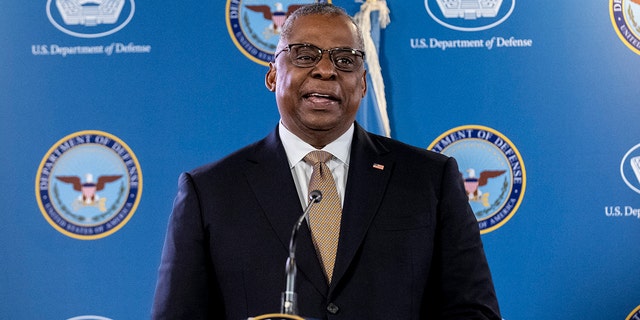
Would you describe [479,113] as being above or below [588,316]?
above

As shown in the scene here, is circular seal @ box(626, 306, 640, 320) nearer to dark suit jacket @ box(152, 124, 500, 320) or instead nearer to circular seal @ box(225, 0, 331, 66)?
dark suit jacket @ box(152, 124, 500, 320)

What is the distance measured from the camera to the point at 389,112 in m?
2.66

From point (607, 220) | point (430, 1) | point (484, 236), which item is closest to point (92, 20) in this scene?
point (430, 1)

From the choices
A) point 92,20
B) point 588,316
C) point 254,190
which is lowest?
point 588,316

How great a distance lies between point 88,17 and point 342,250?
153 centimetres

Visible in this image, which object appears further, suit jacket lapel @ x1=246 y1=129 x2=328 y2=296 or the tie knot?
the tie knot

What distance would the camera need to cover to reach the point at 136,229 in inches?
106

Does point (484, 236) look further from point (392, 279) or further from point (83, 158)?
point (83, 158)

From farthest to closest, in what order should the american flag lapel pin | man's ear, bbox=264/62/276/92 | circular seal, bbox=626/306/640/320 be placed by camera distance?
circular seal, bbox=626/306/640/320 → man's ear, bbox=264/62/276/92 → the american flag lapel pin

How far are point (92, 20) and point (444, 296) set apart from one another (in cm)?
165

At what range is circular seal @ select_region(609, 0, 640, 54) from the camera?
2660mm

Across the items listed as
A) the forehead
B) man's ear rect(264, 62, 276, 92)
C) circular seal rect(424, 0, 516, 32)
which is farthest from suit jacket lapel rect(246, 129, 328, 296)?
circular seal rect(424, 0, 516, 32)

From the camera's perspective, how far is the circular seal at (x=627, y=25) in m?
2.66

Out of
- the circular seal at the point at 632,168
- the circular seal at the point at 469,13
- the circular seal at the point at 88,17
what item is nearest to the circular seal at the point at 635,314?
the circular seal at the point at 632,168
